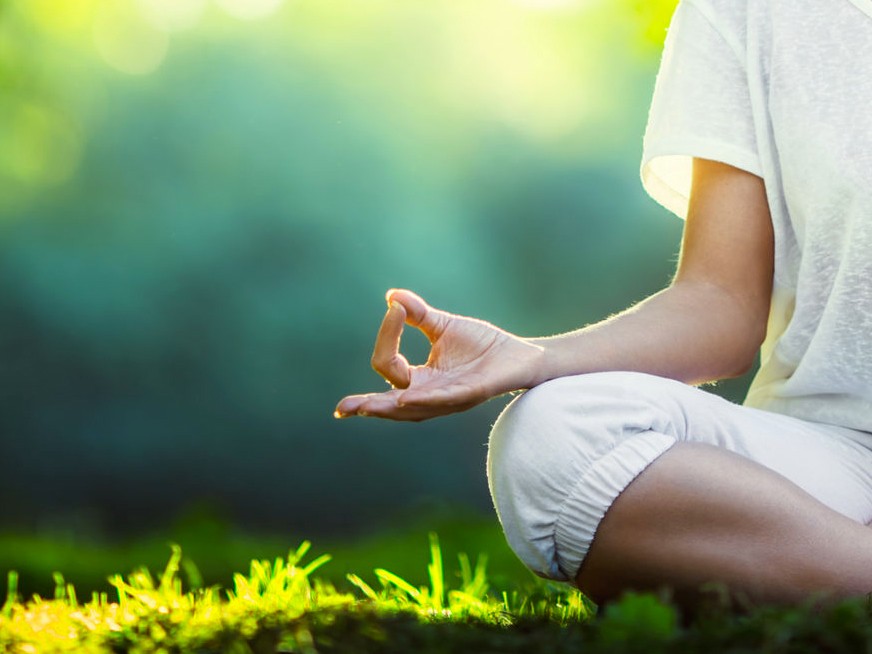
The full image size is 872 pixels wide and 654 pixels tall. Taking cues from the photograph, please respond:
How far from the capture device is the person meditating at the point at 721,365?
1329 mm

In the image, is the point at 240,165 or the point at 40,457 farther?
the point at 240,165

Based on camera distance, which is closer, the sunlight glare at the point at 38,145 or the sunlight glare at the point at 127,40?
the sunlight glare at the point at 127,40

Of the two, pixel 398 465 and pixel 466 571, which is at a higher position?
pixel 466 571

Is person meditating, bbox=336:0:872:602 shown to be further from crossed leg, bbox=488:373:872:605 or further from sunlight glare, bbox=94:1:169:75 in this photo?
sunlight glare, bbox=94:1:169:75

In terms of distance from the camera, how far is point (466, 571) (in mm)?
2080

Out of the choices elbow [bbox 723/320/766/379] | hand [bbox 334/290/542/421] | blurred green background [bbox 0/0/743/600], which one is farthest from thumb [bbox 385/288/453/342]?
blurred green background [bbox 0/0/743/600]

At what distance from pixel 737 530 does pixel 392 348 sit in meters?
0.48

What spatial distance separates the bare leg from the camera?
131 centimetres

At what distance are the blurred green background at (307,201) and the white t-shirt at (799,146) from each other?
4325mm

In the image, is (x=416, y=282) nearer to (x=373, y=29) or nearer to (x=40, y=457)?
(x=373, y=29)

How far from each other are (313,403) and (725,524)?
5036mm

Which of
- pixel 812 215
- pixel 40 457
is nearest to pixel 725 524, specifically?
pixel 812 215

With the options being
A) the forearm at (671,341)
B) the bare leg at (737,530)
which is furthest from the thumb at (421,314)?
the bare leg at (737,530)

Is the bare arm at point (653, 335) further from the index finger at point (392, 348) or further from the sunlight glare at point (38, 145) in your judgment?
the sunlight glare at point (38, 145)
